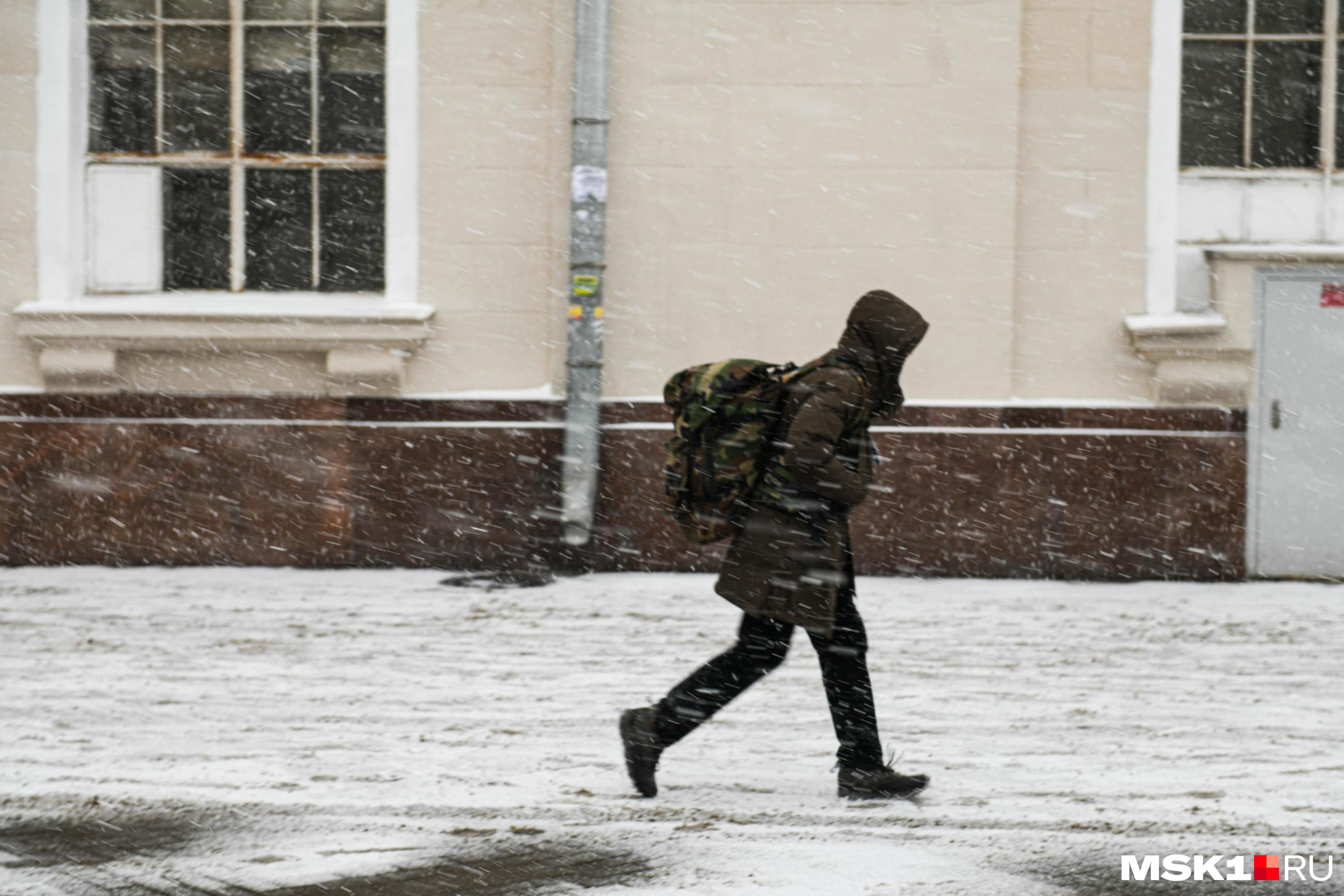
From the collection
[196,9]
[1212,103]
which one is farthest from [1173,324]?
[196,9]

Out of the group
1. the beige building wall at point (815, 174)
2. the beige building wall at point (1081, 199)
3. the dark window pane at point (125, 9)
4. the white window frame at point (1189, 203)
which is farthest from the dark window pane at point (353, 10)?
the white window frame at point (1189, 203)

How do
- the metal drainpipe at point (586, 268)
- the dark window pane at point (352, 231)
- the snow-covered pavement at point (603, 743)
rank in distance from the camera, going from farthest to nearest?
the dark window pane at point (352, 231) → the metal drainpipe at point (586, 268) → the snow-covered pavement at point (603, 743)

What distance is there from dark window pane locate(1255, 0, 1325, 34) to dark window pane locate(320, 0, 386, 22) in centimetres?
543

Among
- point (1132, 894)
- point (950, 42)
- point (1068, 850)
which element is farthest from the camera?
point (950, 42)

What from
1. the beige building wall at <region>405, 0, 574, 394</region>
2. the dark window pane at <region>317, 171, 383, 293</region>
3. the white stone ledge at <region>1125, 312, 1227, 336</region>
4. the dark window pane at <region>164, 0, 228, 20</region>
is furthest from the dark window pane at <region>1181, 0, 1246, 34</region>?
the dark window pane at <region>164, 0, 228, 20</region>

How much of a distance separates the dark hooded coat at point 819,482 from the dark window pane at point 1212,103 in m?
5.58

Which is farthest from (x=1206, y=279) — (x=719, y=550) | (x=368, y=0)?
(x=368, y=0)

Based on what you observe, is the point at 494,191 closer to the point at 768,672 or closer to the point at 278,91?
the point at 278,91

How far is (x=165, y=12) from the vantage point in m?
8.89

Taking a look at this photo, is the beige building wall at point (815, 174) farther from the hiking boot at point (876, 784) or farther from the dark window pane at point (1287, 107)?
the hiking boot at point (876, 784)

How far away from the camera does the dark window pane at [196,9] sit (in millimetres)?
8891

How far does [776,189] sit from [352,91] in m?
2.73

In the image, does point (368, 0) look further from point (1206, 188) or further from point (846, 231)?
point (1206, 188)

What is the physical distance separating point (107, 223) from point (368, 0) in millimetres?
2159
